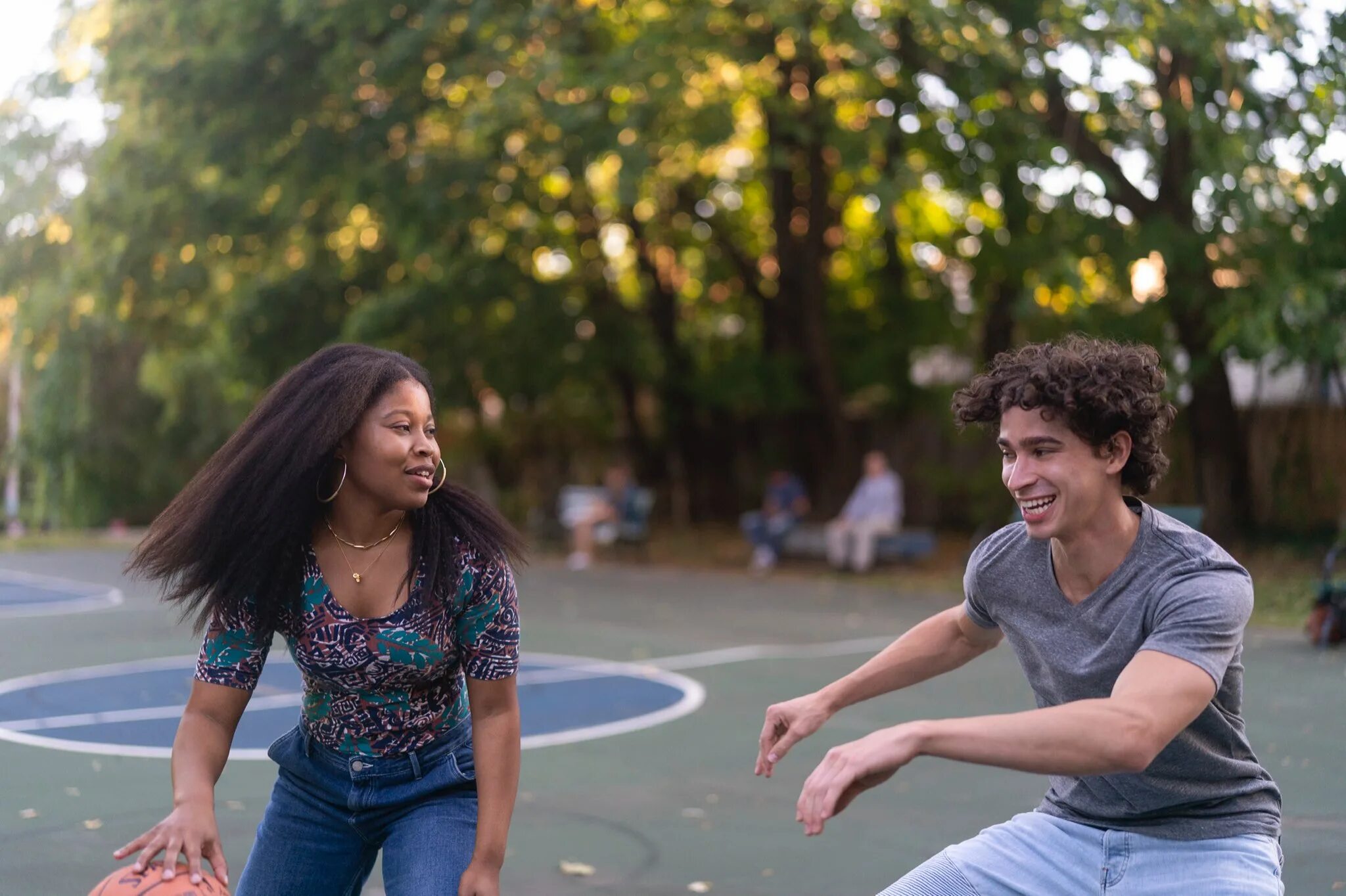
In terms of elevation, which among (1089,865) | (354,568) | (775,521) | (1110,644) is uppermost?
(354,568)

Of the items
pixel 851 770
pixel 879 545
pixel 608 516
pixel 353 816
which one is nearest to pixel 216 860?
pixel 353 816

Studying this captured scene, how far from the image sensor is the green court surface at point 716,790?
608 centimetres

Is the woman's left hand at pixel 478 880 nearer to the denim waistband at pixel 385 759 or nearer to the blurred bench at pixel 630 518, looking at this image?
the denim waistband at pixel 385 759

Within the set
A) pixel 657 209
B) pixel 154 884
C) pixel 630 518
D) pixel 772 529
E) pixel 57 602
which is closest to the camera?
pixel 154 884

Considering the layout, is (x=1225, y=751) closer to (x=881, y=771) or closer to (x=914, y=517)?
(x=881, y=771)

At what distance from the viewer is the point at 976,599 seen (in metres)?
3.60

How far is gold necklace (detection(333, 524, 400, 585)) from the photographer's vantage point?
11.7 feet

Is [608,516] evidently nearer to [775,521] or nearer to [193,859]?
[775,521]

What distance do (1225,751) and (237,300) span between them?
71.7 ft

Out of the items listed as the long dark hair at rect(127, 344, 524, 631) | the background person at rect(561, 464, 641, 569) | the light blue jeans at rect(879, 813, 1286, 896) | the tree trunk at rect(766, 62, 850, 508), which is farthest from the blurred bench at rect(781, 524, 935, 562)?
the long dark hair at rect(127, 344, 524, 631)

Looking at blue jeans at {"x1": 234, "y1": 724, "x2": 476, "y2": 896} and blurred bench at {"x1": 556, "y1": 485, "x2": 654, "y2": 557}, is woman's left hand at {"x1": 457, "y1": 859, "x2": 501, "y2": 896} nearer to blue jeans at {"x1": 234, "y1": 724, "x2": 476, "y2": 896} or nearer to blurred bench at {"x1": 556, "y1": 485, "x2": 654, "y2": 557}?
blue jeans at {"x1": 234, "y1": 724, "x2": 476, "y2": 896}

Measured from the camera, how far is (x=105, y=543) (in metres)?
28.1

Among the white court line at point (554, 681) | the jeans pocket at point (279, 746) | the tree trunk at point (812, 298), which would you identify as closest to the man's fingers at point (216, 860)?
the jeans pocket at point (279, 746)

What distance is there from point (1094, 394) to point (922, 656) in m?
Result: 0.85
